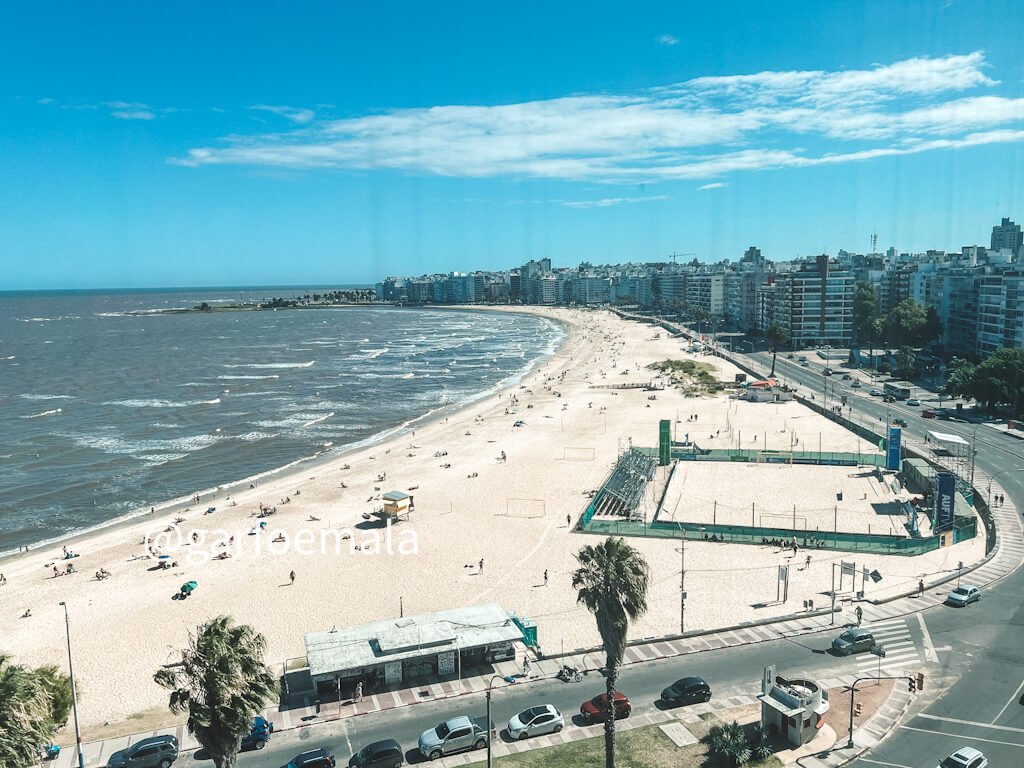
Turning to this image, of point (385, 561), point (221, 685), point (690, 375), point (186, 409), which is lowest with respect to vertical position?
point (385, 561)

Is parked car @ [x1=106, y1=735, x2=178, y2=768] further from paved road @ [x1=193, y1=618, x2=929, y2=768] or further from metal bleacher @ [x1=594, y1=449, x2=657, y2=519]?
metal bleacher @ [x1=594, y1=449, x2=657, y2=519]

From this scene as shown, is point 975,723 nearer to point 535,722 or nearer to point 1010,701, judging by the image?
point 1010,701

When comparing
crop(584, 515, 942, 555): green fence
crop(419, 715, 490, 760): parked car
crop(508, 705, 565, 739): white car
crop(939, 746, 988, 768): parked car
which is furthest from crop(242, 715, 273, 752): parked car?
crop(584, 515, 942, 555): green fence

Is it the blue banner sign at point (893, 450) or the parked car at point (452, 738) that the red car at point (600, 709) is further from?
the blue banner sign at point (893, 450)

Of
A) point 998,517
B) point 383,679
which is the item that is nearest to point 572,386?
point 998,517

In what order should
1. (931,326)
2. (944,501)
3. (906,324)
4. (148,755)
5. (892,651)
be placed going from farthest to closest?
(906,324)
(931,326)
(944,501)
(892,651)
(148,755)

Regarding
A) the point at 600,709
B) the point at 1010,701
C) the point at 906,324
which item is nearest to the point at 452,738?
the point at 600,709

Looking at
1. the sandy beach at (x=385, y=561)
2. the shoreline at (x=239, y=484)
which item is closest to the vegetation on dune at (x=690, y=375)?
A: the sandy beach at (x=385, y=561)
